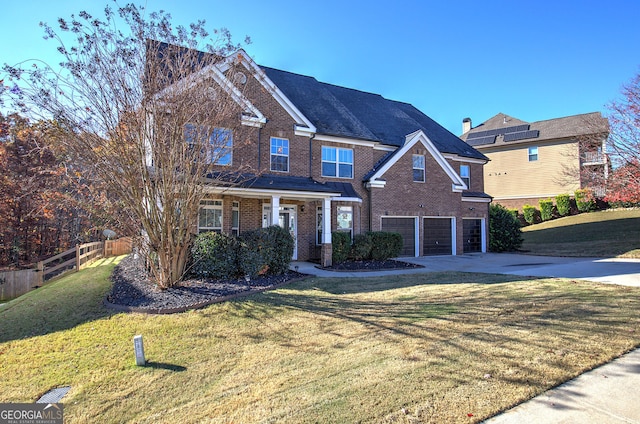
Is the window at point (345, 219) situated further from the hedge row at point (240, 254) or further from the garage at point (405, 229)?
the hedge row at point (240, 254)

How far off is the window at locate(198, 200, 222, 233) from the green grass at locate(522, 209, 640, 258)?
16916mm

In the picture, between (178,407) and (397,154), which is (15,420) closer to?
(178,407)

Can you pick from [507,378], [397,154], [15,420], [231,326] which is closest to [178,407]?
[15,420]

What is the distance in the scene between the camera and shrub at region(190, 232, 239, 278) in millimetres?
9664

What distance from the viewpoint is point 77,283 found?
10.9m

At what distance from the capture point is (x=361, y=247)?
591 inches

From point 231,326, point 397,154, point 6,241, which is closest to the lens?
point 231,326

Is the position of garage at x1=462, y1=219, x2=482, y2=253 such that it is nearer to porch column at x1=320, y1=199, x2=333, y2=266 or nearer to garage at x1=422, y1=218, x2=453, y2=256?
garage at x1=422, y1=218, x2=453, y2=256

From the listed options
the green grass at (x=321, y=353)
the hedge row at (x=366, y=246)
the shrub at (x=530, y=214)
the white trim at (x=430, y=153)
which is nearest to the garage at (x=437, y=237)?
the white trim at (x=430, y=153)

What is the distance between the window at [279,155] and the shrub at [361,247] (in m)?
4.41

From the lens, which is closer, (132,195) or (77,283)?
(132,195)

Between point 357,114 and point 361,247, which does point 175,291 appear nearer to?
point 361,247

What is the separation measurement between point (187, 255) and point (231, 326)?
380cm

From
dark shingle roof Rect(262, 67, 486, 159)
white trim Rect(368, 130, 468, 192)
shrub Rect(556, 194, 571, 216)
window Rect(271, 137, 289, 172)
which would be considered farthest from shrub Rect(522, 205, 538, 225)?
window Rect(271, 137, 289, 172)
